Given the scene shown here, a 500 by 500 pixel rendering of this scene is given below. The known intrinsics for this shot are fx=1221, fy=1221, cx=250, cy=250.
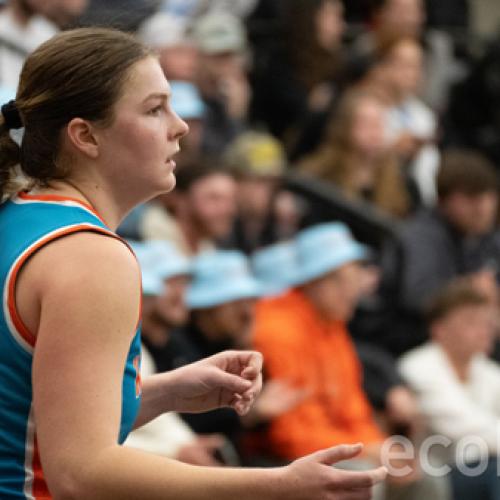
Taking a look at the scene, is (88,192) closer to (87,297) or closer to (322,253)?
(87,297)

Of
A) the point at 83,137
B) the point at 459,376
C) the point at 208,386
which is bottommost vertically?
the point at 459,376

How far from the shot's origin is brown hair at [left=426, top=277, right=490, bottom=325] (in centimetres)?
574

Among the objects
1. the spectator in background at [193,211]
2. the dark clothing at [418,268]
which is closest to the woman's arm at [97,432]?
the spectator in background at [193,211]

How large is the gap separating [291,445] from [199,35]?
361cm

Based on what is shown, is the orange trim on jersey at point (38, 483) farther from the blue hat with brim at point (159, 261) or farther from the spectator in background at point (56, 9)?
the spectator in background at point (56, 9)

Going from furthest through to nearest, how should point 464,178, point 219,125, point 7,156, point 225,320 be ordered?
point 219,125
point 464,178
point 225,320
point 7,156

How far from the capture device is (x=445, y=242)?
662 cm

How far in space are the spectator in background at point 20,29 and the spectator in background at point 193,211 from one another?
91 cm

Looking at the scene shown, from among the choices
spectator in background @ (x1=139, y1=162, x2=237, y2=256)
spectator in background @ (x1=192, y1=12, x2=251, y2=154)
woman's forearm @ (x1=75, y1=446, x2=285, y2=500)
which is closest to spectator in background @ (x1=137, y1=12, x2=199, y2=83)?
spectator in background @ (x1=192, y1=12, x2=251, y2=154)

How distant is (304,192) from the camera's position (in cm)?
668

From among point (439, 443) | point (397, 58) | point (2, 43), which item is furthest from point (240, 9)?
point (439, 443)

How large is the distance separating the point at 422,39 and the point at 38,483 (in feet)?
26.1

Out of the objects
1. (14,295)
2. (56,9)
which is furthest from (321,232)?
(14,295)

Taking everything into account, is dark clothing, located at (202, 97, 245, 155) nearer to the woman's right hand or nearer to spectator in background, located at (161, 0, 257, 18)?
spectator in background, located at (161, 0, 257, 18)
